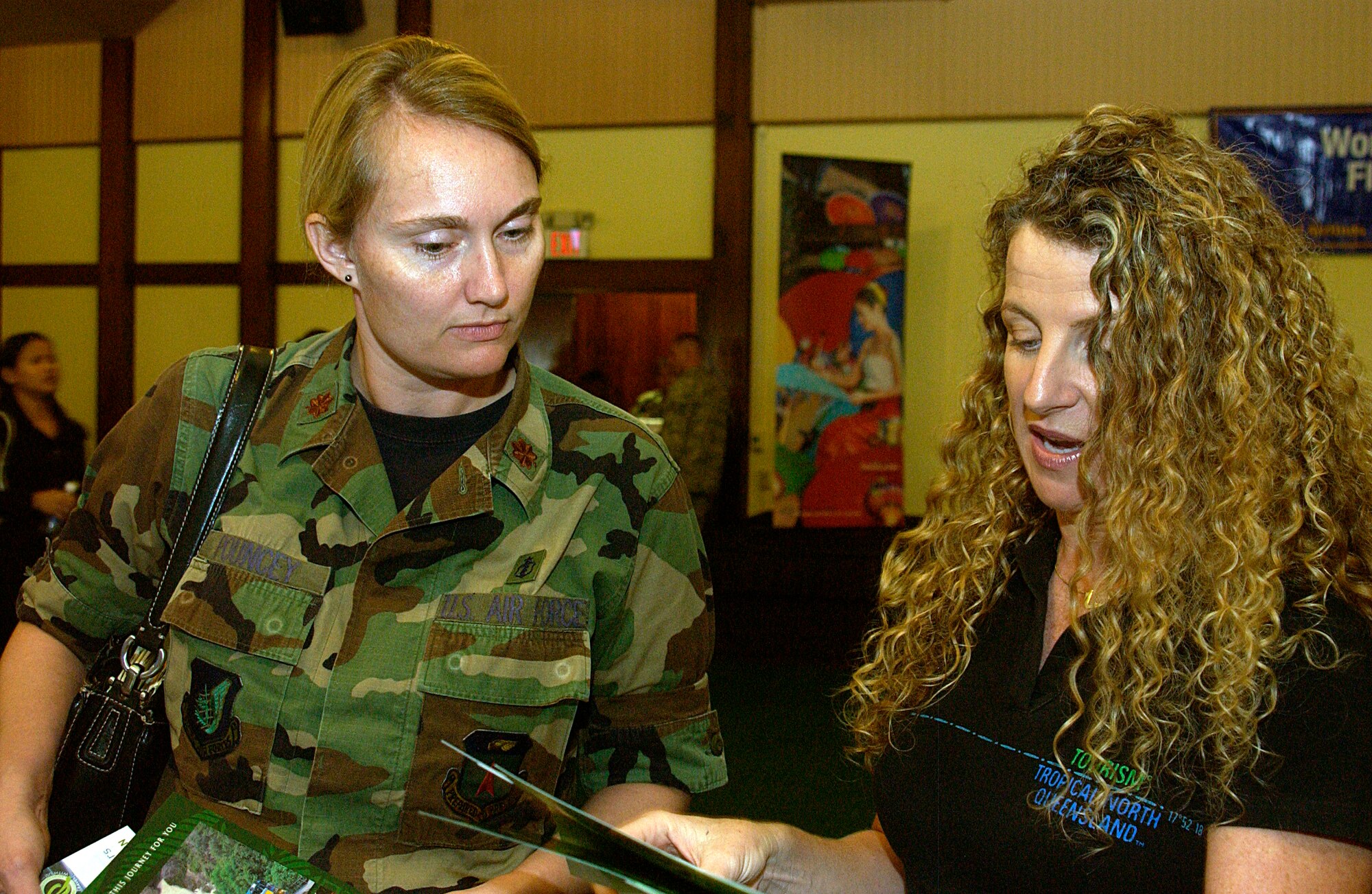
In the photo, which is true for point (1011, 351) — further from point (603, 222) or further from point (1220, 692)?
point (603, 222)

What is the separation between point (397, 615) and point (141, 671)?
1.19 ft

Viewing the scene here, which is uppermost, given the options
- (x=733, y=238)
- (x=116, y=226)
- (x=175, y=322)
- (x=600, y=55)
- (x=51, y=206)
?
(x=600, y=55)

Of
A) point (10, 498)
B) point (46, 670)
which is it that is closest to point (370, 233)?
point (46, 670)

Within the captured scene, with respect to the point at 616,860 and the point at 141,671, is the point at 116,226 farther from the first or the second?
the point at 616,860

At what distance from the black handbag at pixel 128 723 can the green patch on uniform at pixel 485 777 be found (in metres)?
0.39

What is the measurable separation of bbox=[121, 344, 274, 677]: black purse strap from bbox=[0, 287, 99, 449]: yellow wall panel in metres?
7.93

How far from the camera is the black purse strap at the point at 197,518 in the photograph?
1413 millimetres

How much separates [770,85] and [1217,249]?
677cm

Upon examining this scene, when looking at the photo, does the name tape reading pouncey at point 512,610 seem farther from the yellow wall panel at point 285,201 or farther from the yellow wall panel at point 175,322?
the yellow wall panel at point 175,322

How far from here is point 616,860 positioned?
2.84 feet

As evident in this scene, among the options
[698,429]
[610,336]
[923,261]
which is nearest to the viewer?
[698,429]

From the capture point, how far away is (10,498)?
4512 mm

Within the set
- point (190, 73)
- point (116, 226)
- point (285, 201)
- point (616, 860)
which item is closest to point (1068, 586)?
point (616, 860)

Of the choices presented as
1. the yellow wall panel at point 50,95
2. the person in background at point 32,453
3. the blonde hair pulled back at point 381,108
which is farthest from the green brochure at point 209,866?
the yellow wall panel at point 50,95
